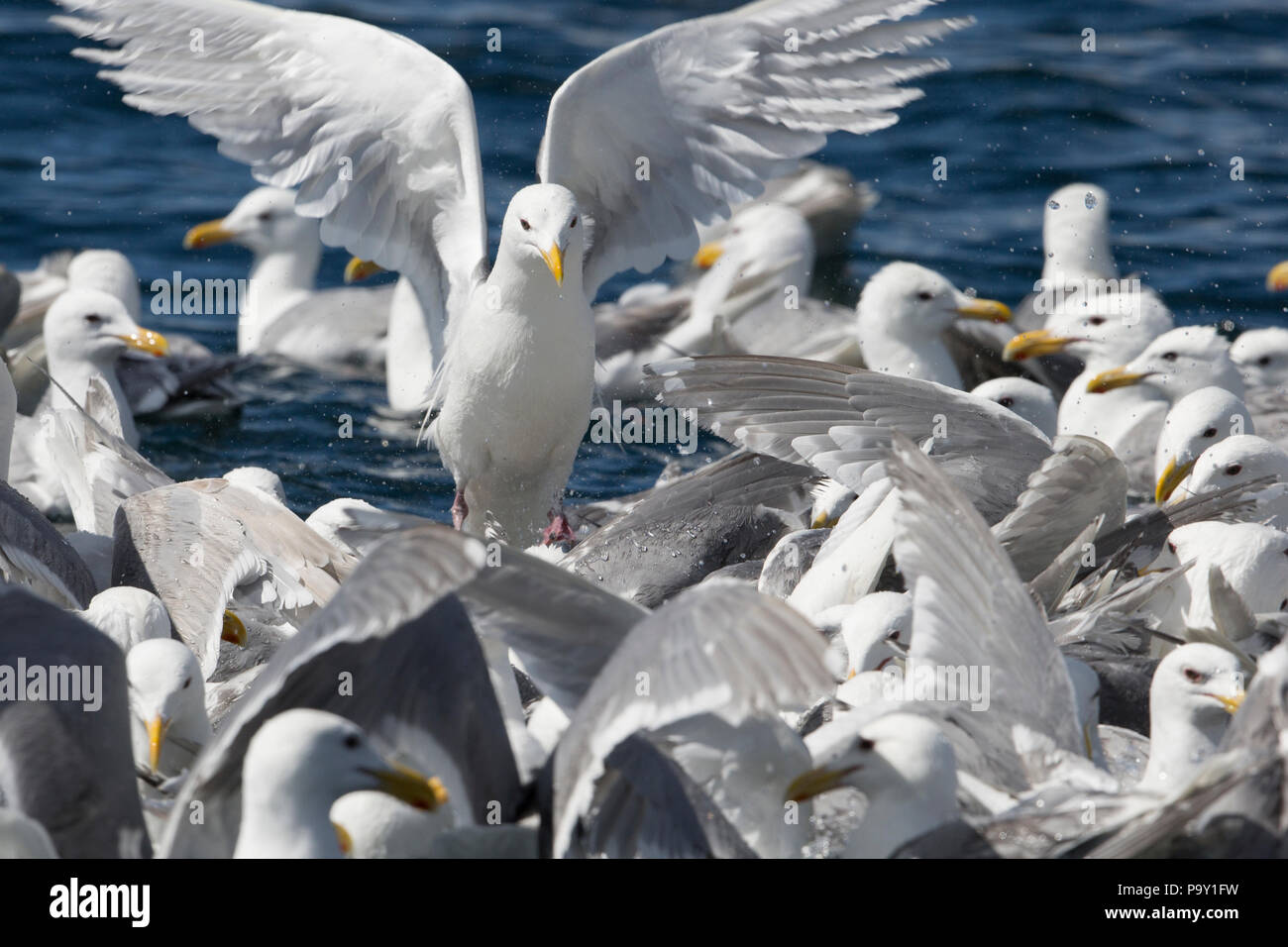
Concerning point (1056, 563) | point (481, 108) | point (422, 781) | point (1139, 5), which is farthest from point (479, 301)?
point (1139, 5)

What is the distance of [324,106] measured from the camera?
21.6ft

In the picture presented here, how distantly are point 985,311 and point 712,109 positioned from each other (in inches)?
78.1

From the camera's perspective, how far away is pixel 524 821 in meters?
3.98

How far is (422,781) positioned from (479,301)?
10.0ft

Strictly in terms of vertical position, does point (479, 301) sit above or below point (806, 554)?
above

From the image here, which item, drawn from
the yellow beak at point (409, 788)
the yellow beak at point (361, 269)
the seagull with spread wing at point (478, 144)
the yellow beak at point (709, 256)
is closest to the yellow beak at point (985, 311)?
the seagull with spread wing at point (478, 144)

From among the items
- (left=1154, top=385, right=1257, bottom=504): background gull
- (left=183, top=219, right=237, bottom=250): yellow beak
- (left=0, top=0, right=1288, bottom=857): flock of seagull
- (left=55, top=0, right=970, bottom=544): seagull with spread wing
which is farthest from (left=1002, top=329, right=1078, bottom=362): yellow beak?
(left=183, top=219, right=237, bottom=250): yellow beak

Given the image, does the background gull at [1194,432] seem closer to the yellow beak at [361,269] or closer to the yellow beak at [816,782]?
the yellow beak at [816,782]

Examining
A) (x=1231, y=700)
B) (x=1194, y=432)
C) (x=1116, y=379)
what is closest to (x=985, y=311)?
(x=1116, y=379)

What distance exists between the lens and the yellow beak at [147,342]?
7.80 meters

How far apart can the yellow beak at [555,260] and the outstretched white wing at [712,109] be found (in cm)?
67

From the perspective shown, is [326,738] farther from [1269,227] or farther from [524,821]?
[1269,227]

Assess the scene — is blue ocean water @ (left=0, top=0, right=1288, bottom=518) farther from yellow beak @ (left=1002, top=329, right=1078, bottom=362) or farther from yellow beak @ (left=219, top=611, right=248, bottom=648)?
yellow beak @ (left=219, top=611, right=248, bottom=648)

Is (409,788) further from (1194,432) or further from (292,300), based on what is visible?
(292,300)
